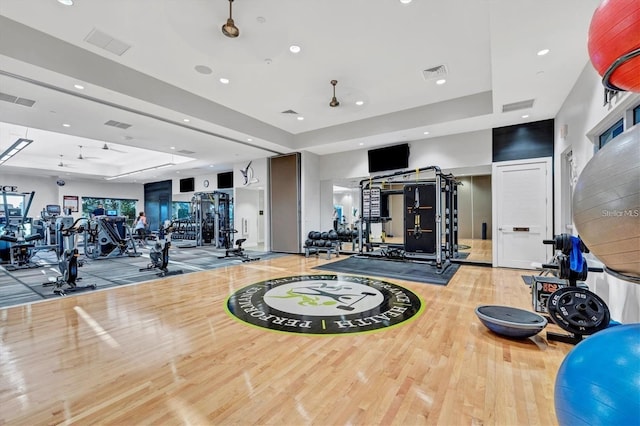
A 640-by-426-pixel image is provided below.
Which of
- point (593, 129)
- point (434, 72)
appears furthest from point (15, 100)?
point (593, 129)

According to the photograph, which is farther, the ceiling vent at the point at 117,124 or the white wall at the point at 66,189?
the white wall at the point at 66,189

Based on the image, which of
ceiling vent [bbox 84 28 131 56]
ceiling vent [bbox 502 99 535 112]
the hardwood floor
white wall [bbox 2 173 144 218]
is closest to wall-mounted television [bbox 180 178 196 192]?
white wall [bbox 2 173 144 218]

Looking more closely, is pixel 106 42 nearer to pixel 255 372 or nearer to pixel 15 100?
pixel 15 100

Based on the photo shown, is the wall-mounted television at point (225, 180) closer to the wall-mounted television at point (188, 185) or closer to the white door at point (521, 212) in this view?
the wall-mounted television at point (188, 185)

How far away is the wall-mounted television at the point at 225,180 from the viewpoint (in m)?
12.4

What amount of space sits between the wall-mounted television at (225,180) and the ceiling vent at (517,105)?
10111 mm

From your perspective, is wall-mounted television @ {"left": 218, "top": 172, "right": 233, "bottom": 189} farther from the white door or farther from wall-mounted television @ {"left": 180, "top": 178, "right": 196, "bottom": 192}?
the white door

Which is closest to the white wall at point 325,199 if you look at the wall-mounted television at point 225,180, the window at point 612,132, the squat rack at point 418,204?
the squat rack at point 418,204

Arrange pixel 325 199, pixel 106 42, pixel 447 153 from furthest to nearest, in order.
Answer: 1. pixel 325 199
2. pixel 447 153
3. pixel 106 42

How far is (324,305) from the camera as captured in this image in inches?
156

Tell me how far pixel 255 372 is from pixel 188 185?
1368 cm

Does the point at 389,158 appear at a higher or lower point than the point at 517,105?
lower

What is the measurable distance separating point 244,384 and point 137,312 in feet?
8.24

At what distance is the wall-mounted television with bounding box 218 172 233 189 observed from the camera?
12.4 metres
